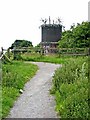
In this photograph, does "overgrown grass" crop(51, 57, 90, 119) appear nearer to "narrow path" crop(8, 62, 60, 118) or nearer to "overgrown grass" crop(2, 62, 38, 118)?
"narrow path" crop(8, 62, 60, 118)

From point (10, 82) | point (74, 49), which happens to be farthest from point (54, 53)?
point (10, 82)

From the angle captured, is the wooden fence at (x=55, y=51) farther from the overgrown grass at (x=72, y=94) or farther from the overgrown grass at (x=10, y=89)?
the overgrown grass at (x=72, y=94)

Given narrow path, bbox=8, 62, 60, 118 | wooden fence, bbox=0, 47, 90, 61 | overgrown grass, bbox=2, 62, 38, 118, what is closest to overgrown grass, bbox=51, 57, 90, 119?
narrow path, bbox=8, 62, 60, 118

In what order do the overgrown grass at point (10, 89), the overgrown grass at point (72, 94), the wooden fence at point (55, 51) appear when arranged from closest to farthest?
the overgrown grass at point (72, 94), the overgrown grass at point (10, 89), the wooden fence at point (55, 51)

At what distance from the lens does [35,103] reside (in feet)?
36.9

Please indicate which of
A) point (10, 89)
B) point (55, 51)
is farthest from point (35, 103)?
point (55, 51)

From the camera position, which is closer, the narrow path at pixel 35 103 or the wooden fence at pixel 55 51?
the narrow path at pixel 35 103

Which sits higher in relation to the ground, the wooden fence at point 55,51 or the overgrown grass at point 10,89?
the wooden fence at point 55,51

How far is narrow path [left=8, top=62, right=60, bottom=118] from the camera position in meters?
9.86

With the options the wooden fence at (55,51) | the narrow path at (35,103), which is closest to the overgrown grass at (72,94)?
the narrow path at (35,103)

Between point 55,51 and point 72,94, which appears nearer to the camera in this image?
point 72,94

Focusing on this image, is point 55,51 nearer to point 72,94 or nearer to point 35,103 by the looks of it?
point 35,103

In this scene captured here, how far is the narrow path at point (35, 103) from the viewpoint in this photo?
32.3ft

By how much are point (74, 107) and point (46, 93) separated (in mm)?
4363
